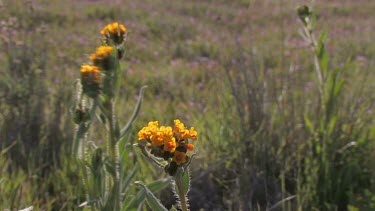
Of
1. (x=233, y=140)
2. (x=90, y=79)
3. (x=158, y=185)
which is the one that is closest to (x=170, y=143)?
(x=90, y=79)

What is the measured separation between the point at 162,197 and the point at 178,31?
394 cm

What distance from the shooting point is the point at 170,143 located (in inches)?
39.3

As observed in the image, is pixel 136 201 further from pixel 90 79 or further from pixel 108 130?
pixel 90 79

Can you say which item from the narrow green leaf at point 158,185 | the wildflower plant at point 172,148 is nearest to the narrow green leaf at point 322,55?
the narrow green leaf at point 158,185

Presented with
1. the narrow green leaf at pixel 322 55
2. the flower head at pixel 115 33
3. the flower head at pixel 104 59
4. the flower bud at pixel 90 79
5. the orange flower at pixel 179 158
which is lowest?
the narrow green leaf at pixel 322 55

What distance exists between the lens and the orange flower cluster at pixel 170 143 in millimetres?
1002

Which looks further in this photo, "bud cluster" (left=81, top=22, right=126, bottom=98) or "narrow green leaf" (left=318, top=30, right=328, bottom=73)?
"narrow green leaf" (left=318, top=30, right=328, bottom=73)

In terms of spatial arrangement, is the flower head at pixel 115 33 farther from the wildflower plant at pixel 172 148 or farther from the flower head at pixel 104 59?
the wildflower plant at pixel 172 148

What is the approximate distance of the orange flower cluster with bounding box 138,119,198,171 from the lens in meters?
1.00

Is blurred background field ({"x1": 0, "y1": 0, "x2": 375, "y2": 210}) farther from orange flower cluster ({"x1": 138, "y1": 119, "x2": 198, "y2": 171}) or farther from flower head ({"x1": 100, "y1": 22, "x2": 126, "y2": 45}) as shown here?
orange flower cluster ({"x1": 138, "y1": 119, "x2": 198, "y2": 171})

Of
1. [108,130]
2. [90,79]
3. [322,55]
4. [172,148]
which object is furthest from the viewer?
[322,55]

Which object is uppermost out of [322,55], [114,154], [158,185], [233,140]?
[322,55]

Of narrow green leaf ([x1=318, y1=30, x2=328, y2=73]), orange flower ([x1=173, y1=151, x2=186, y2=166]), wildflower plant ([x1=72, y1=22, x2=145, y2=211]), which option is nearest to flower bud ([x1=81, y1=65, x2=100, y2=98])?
wildflower plant ([x1=72, y1=22, x2=145, y2=211])

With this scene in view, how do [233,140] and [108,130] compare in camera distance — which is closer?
[108,130]
